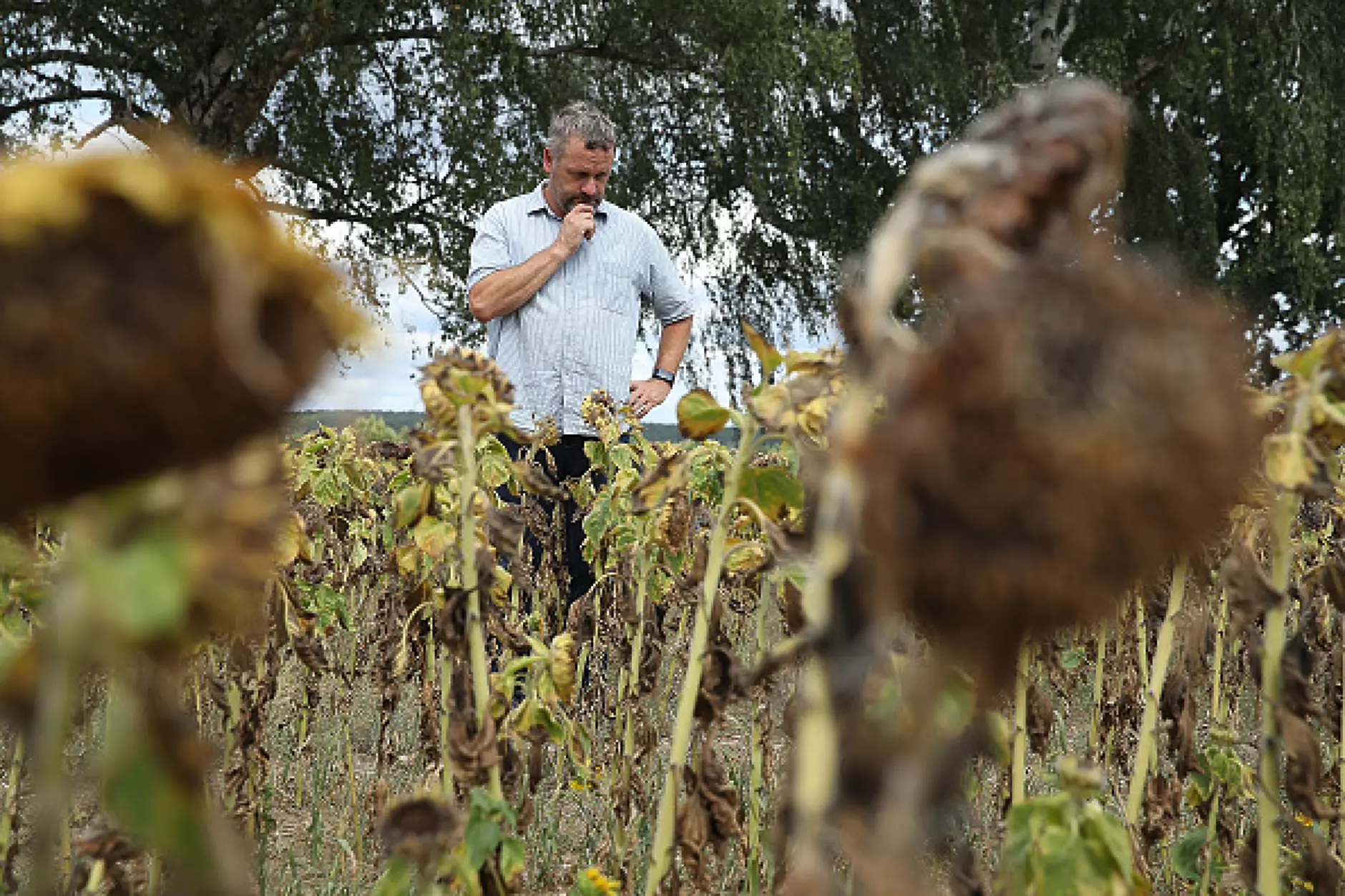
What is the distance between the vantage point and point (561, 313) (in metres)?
3.69

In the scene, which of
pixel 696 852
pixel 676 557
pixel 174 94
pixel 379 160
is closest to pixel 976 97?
pixel 379 160

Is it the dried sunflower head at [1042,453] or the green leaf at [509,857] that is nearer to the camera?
the dried sunflower head at [1042,453]

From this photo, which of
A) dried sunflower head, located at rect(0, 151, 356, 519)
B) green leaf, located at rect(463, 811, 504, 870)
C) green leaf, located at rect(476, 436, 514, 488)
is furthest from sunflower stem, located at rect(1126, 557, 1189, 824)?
dried sunflower head, located at rect(0, 151, 356, 519)

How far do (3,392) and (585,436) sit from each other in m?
3.29

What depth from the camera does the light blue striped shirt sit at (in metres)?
3.68

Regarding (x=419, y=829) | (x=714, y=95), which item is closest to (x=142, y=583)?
(x=419, y=829)

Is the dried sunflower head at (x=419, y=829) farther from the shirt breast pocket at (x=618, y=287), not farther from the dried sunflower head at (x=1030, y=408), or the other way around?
the shirt breast pocket at (x=618, y=287)

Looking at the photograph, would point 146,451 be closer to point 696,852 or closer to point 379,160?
point 696,852

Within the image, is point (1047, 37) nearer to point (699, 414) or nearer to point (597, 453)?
point (597, 453)

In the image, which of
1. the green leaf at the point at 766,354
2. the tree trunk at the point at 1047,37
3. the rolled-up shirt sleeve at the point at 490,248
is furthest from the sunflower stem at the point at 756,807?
the tree trunk at the point at 1047,37

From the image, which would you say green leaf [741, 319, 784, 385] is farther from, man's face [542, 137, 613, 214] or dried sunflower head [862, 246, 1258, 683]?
man's face [542, 137, 613, 214]

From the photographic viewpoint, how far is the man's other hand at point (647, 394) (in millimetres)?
3914

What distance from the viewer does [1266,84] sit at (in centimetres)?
1109

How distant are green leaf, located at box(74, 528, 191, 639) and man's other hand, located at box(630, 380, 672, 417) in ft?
10.9
